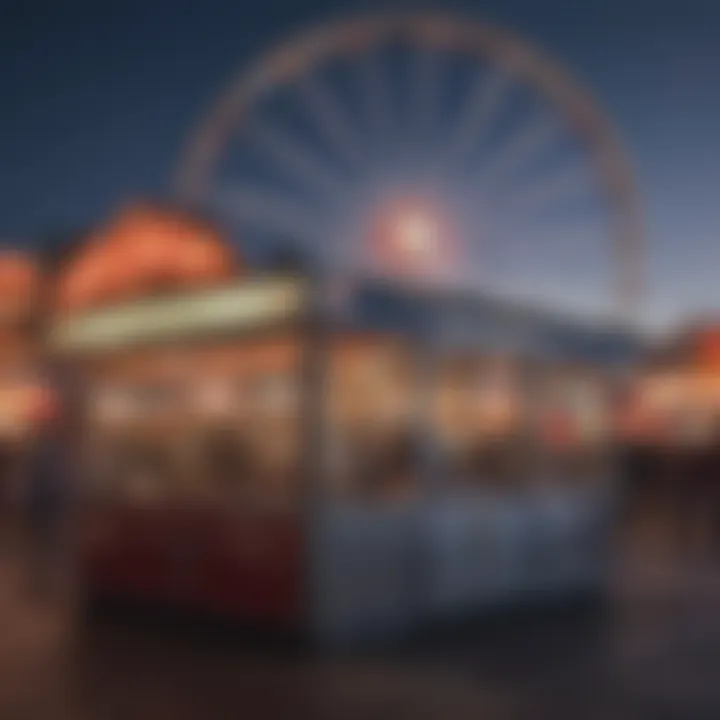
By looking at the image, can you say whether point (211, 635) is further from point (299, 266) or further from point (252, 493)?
point (299, 266)

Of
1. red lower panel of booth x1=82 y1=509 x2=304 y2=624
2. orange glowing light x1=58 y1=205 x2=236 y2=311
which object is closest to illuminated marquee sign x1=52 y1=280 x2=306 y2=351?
orange glowing light x1=58 y1=205 x2=236 y2=311

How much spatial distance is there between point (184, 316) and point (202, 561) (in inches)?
63.0

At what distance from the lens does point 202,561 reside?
7910mm

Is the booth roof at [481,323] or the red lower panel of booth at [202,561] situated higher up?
the booth roof at [481,323]

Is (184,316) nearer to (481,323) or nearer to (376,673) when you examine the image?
(481,323)

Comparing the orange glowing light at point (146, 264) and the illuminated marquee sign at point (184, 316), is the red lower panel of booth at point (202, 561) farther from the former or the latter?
the orange glowing light at point (146, 264)

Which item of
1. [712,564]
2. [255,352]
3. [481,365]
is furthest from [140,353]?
[712,564]

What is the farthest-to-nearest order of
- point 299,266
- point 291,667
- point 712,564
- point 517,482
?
point 712,564 → point 517,482 → point 299,266 → point 291,667

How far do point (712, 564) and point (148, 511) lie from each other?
20.1 ft

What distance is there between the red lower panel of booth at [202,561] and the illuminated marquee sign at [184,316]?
1196 millimetres

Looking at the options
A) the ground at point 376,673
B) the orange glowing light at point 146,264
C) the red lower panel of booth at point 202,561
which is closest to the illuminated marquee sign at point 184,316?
the orange glowing light at point 146,264

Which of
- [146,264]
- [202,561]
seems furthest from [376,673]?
[146,264]

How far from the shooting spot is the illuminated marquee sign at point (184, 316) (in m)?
7.29

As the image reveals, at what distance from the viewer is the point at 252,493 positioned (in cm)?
762
